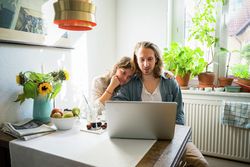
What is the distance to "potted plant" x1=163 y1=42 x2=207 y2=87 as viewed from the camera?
7.77 ft

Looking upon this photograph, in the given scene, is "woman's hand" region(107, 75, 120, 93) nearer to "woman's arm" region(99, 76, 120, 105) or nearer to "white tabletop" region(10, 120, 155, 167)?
"woman's arm" region(99, 76, 120, 105)

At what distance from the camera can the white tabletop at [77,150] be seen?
2.93 ft

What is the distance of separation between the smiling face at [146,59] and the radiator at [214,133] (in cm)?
96

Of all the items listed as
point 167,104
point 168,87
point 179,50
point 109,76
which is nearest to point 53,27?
point 109,76

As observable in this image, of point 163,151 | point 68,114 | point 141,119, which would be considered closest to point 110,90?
point 68,114

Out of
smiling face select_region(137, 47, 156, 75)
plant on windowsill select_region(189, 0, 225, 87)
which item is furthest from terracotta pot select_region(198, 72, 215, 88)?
smiling face select_region(137, 47, 156, 75)

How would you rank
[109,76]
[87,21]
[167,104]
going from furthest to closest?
[109,76]
[87,21]
[167,104]

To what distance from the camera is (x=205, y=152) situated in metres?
2.36

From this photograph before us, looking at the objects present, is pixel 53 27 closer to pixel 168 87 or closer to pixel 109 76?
pixel 109 76

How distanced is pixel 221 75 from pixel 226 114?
1.82 ft

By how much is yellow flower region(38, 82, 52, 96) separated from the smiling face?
685mm

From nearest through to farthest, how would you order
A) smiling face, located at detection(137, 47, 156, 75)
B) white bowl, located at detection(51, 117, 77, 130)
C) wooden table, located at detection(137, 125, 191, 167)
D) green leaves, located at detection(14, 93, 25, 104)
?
wooden table, located at detection(137, 125, 191, 167)
white bowl, located at detection(51, 117, 77, 130)
green leaves, located at detection(14, 93, 25, 104)
smiling face, located at detection(137, 47, 156, 75)

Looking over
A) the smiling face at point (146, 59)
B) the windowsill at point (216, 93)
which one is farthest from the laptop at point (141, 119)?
the windowsill at point (216, 93)

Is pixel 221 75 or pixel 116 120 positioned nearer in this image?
pixel 116 120
